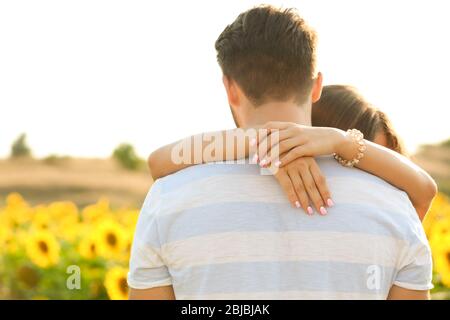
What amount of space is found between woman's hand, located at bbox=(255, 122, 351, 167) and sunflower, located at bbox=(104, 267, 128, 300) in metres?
2.62

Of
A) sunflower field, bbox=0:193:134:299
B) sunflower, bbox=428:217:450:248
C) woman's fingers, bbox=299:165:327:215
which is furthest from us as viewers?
sunflower field, bbox=0:193:134:299

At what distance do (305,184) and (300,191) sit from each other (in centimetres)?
4

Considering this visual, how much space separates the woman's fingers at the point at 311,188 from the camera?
1.82 metres

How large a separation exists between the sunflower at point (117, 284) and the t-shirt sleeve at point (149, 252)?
243 centimetres

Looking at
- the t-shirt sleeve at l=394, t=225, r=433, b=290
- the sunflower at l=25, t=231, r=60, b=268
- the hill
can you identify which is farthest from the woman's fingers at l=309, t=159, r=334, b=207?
the hill

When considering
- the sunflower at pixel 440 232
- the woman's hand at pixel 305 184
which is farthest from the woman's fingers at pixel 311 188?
the sunflower at pixel 440 232

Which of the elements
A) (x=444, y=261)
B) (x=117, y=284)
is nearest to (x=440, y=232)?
(x=444, y=261)

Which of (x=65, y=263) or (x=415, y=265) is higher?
(x=415, y=265)

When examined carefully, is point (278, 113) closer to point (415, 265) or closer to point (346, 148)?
point (346, 148)

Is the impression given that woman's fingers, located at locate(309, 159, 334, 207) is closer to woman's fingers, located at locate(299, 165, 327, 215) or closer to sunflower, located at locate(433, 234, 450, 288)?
woman's fingers, located at locate(299, 165, 327, 215)

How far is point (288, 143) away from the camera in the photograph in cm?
191

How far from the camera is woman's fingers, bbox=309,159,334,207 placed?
186 centimetres
